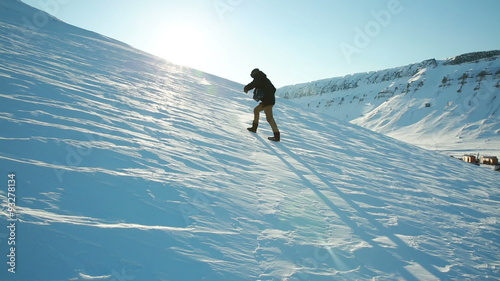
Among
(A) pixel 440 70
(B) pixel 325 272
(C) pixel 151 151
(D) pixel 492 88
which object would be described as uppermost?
(A) pixel 440 70

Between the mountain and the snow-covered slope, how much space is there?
28.4 meters

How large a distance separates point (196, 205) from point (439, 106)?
213ft

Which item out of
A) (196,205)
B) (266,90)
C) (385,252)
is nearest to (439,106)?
(266,90)

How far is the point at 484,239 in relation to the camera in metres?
2.93

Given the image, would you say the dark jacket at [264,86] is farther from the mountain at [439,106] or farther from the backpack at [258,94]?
the mountain at [439,106]

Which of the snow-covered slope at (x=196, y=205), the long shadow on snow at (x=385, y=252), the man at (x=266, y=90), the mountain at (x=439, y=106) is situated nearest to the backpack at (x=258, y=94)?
the man at (x=266, y=90)

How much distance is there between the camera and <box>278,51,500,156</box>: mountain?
4024cm

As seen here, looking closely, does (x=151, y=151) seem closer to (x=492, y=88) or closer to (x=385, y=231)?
(x=385, y=231)

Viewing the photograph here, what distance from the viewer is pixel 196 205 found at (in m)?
2.47

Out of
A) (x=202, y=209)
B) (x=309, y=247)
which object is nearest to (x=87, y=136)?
(x=202, y=209)

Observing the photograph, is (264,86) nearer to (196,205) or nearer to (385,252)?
(196,205)

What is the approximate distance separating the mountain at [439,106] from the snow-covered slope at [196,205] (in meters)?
28.4

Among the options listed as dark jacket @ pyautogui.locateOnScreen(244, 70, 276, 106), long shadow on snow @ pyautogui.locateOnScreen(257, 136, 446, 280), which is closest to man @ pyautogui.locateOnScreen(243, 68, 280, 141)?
dark jacket @ pyautogui.locateOnScreen(244, 70, 276, 106)

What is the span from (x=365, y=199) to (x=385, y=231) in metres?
0.89
